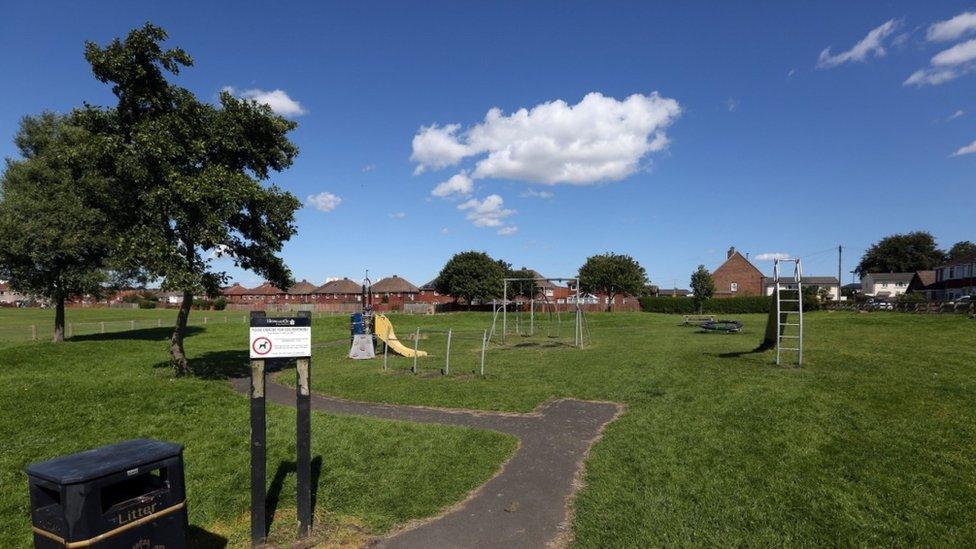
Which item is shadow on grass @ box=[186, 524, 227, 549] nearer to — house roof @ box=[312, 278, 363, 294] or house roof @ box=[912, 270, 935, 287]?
house roof @ box=[312, 278, 363, 294]

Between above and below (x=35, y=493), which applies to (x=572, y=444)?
below

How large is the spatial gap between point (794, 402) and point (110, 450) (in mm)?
11248

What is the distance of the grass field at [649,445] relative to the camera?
5727 mm

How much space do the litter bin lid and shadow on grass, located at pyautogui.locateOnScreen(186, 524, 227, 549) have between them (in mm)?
1476

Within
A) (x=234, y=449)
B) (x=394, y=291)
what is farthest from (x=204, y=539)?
(x=394, y=291)

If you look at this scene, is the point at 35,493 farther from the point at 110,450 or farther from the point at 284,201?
the point at 284,201

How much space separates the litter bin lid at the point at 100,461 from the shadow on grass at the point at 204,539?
1.48m

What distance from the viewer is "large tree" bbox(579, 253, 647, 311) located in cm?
7344

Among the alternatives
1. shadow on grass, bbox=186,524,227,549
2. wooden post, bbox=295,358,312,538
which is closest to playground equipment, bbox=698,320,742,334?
wooden post, bbox=295,358,312,538

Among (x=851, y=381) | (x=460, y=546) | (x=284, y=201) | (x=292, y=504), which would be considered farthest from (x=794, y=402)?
(x=284, y=201)

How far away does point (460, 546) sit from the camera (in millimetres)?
5340

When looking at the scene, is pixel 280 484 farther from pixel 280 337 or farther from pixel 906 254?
pixel 906 254

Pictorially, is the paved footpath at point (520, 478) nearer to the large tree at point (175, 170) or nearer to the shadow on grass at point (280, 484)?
the shadow on grass at point (280, 484)

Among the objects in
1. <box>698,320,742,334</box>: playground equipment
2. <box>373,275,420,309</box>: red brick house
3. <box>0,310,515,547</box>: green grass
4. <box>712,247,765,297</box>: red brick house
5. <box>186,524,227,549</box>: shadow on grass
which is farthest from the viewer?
<box>373,275,420,309</box>: red brick house
